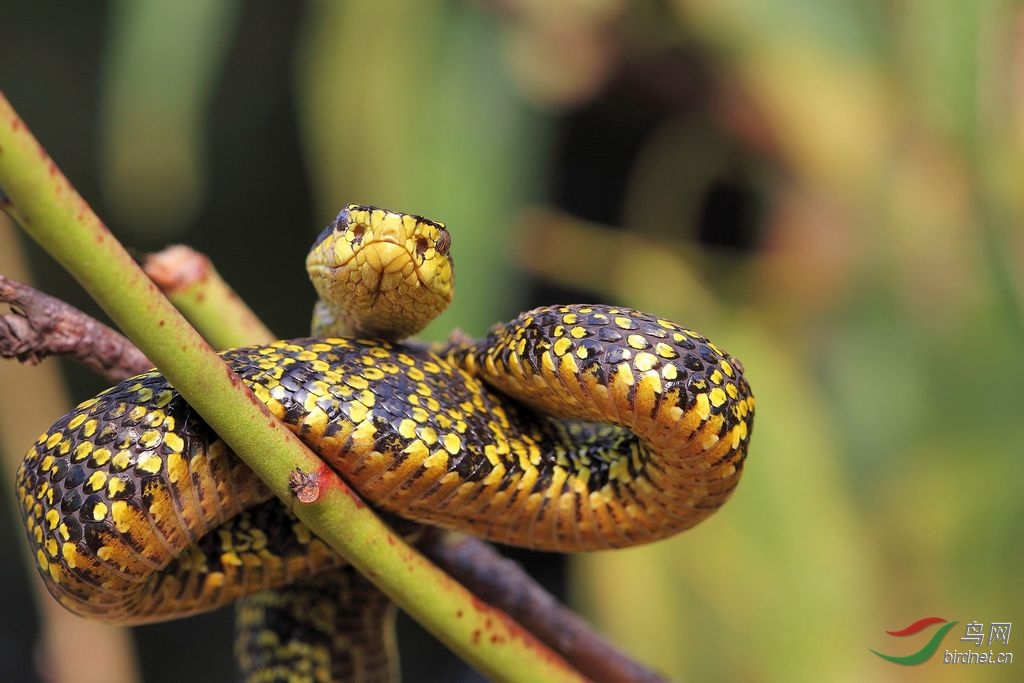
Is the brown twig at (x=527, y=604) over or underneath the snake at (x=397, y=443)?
underneath

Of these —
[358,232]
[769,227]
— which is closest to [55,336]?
[358,232]

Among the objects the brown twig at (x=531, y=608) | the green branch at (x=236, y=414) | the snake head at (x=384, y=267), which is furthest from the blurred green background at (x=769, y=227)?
the green branch at (x=236, y=414)

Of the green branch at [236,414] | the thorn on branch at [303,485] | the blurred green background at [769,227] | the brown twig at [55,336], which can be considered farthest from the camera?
the blurred green background at [769,227]

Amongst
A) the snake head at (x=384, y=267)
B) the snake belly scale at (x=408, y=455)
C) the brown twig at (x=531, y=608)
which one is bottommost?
the brown twig at (x=531, y=608)

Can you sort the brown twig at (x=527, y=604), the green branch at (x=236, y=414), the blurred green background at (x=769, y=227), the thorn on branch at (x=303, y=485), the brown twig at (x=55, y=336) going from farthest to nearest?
the blurred green background at (x=769, y=227)
the brown twig at (x=527, y=604)
the brown twig at (x=55, y=336)
the thorn on branch at (x=303, y=485)
the green branch at (x=236, y=414)

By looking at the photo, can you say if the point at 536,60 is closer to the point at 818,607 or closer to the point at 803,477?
the point at 803,477

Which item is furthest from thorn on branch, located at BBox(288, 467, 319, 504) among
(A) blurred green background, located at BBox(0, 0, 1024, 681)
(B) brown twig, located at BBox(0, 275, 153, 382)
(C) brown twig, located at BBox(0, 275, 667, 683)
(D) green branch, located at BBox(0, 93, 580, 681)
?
(A) blurred green background, located at BBox(0, 0, 1024, 681)

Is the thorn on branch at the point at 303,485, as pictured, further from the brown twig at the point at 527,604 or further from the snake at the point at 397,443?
the brown twig at the point at 527,604

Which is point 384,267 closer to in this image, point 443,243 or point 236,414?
point 443,243
